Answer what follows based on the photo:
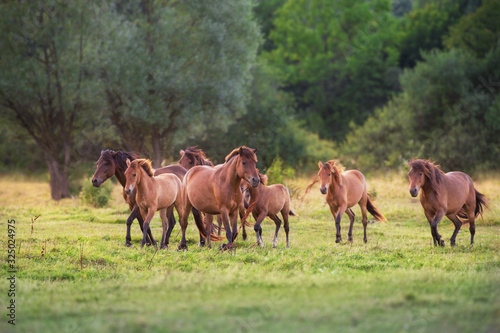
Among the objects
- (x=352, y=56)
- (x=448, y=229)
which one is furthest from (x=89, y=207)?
(x=352, y=56)

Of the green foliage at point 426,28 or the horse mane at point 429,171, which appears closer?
the horse mane at point 429,171

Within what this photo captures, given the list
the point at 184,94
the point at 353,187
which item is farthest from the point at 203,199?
the point at 184,94

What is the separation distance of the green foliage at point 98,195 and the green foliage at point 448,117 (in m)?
17.5

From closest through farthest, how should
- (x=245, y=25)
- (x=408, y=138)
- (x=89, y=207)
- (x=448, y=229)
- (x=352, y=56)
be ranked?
(x=448, y=229)
(x=89, y=207)
(x=245, y=25)
(x=408, y=138)
(x=352, y=56)

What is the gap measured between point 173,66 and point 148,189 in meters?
17.9

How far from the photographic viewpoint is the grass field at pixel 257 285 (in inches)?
208

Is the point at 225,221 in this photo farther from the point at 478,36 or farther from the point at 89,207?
the point at 478,36

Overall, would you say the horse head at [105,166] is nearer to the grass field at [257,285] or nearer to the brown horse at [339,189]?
the grass field at [257,285]

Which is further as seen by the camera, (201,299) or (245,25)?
(245,25)

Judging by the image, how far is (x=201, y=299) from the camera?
20.4ft

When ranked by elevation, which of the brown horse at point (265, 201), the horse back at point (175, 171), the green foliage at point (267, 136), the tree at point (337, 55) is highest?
the tree at point (337, 55)

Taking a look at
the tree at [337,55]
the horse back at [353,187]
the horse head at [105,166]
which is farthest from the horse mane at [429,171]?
the tree at [337,55]

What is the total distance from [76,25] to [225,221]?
736 inches

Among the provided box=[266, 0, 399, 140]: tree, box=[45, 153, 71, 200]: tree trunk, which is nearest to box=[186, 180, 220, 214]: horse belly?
box=[45, 153, 71, 200]: tree trunk
